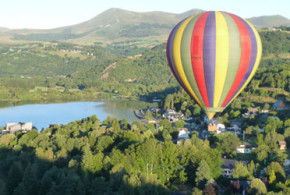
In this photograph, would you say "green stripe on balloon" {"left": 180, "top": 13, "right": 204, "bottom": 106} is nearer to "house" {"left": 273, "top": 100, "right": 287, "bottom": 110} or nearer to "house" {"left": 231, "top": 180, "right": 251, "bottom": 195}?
"house" {"left": 231, "top": 180, "right": 251, "bottom": 195}

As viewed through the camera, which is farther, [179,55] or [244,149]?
[244,149]

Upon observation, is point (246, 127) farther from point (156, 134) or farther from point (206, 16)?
point (206, 16)

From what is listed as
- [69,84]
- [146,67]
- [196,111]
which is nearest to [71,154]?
[196,111]

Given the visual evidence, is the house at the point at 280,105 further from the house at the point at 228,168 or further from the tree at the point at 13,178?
the tree at the point at 13,178

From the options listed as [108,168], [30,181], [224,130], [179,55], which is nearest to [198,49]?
[179,55]

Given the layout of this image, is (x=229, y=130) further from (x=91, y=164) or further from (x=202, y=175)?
(x=91, y=164)

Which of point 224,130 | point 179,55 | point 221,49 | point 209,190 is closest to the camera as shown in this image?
point 209,190
